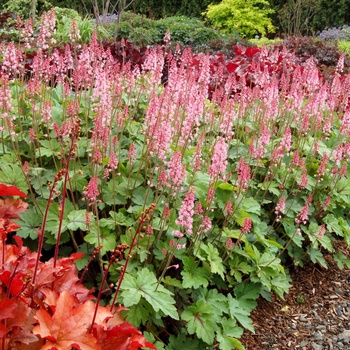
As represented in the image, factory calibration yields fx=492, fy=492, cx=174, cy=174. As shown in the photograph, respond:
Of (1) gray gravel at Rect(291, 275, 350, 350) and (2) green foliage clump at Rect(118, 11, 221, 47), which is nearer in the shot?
(1) gray gravel at Rect(291, 275, 350, 350)

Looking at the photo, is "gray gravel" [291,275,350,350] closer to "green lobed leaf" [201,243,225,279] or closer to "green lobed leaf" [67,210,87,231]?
"green lobed leaf" [201,243,225,279]

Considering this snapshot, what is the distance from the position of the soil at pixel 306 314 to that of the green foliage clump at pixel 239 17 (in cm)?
1333

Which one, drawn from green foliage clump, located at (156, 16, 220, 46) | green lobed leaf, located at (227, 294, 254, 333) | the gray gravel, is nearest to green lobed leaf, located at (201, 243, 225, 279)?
green lobed leaf, located at (227, 294, 254, 333)

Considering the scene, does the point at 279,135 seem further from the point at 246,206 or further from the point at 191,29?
the point at 191,29

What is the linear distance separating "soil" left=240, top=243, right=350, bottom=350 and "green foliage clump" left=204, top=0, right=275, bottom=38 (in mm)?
13333

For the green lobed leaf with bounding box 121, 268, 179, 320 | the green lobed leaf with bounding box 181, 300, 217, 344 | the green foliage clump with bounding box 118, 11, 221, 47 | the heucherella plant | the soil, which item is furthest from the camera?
the green foliage clump with bounding box 118, 11, 221, 47

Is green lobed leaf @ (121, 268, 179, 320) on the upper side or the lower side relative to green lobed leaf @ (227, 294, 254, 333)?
upper

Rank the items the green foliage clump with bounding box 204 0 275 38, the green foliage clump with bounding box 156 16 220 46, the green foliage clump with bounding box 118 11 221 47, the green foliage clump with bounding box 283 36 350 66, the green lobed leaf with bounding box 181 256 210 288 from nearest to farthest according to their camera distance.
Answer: the green lobed leaf with bounding box 181 256 210 288 → the green foliage clump with bounding box 283 36 350 66 → the green foliage clump with bounding box 118 11 221 47 → the green foliage clump with bounding box 156 16 220 46 → the green foliage clump with bounding box 204 0 275 38

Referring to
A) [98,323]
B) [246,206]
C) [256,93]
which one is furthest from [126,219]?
[256,93]

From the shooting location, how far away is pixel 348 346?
3402 mm

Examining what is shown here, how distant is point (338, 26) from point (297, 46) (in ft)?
32.2

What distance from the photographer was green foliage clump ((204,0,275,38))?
1628cm

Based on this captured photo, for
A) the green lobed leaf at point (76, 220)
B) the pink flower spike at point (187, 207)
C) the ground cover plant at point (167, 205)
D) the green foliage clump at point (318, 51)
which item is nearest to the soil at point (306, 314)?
the ground cover plant at point (167, 205)

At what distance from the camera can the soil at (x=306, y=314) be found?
3.38 meters
